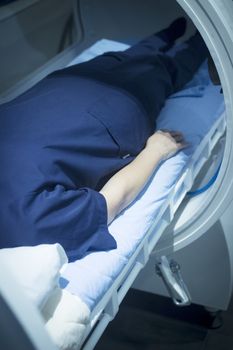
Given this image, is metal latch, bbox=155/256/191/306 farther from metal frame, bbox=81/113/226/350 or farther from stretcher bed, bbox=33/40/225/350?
metal frame, bbox=81/113/226/350

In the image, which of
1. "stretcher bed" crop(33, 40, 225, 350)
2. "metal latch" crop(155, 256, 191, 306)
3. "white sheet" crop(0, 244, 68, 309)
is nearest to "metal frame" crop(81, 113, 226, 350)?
"stretcher bed" crop(33, 40, 225, 350)

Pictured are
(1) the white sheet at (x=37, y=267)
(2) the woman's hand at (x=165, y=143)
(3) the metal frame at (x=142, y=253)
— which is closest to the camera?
(1) the white sheet at (x=37, y=267)

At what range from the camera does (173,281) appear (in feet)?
4.55

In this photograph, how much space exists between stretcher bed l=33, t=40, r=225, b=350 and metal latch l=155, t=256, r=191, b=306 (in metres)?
0.14

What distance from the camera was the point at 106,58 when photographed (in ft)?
5.34

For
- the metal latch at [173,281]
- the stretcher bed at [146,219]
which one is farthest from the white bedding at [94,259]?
the metal latch at [173,281]

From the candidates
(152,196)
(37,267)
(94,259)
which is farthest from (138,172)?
(37,267)

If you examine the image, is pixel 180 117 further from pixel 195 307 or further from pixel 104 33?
pixel 104 33

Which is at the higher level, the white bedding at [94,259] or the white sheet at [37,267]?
the white sheet at [37,267]

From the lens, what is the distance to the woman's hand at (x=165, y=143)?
1.31m

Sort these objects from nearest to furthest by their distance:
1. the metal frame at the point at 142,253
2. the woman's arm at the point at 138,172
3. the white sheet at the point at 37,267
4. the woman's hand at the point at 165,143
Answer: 1. the white sheet at the point at 37,267
2. the metal frame at the point at 142,253
3. the woman's arm at the point at 138,172
4. the woman's hand at the point at 165,143

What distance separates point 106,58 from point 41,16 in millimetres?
703

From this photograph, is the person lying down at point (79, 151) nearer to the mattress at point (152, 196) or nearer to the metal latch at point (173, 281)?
the mattress at point (152, 196)

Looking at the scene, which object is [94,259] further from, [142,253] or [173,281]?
[173,281]
